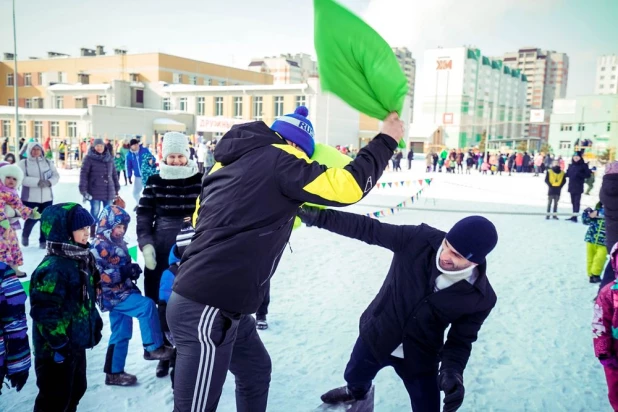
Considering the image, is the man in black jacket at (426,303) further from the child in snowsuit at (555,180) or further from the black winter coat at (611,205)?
the child in snowsuit at (555,180)

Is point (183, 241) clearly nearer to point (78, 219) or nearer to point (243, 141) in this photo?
point (78, 219)

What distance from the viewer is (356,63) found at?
2.10 meters

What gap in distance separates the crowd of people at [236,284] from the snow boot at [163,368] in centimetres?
1

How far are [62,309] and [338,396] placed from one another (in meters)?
1.94

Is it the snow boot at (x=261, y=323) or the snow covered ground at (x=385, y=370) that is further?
the snow boot at (x=261, y=323)

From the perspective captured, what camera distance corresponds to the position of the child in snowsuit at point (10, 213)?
5.10 m

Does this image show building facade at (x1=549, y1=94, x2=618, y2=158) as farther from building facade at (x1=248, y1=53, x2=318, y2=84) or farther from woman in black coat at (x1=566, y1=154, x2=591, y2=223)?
woman in black coat at (x1=566, y1=154, x2=591, y2=223)

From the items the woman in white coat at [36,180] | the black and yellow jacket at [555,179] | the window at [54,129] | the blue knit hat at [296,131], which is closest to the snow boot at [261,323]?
the blue knit hat at [296,131]

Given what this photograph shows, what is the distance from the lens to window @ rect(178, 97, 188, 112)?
153 feet

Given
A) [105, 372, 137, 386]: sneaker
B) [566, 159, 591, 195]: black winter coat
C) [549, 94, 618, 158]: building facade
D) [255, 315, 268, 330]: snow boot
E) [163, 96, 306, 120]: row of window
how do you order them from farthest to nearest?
[549, 94, 618, 158]: building facade < [163, 96, 306, 120]: row of window < [566, 159, 591, 195]: black winter coat < [255, 315, 268, 330]: snow boot < [105, 372, 137, 386]: sneaker

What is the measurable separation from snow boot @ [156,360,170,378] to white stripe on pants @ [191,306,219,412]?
1.77m

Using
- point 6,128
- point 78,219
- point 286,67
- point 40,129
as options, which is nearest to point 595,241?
point 78,219

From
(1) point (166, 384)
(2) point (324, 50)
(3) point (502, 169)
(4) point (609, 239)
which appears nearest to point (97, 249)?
(1) point (166, 384)

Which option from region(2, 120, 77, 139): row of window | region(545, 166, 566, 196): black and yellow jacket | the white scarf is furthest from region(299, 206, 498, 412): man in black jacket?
region(2, 120, 77, 139): row of window
